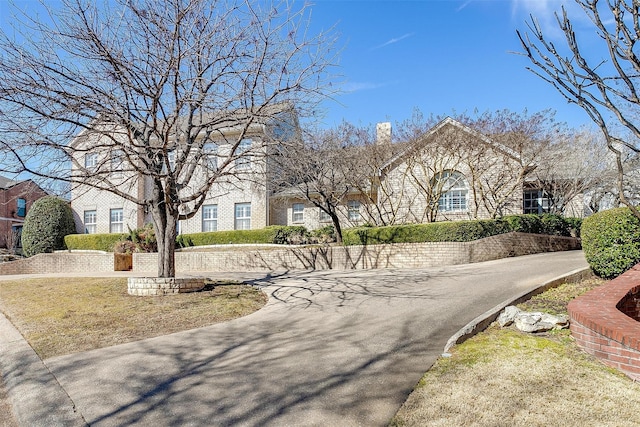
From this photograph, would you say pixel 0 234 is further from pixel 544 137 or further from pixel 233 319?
pixel 544 137

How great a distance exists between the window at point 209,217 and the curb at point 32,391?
63.6ft

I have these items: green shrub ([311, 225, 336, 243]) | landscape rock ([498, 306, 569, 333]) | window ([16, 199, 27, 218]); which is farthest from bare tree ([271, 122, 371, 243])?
window ([16, 199, 27, 218])

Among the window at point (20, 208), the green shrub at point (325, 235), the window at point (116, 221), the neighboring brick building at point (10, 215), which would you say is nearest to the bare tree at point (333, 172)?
the green shrub at point (325, 235)

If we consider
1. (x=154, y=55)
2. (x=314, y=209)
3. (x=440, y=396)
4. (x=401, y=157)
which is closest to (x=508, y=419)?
(x=440, y=396)

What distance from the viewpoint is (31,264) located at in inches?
866

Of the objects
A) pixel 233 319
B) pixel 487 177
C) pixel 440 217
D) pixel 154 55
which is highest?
pixel 154 55

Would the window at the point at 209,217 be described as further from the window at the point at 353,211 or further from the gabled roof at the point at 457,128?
the gabled roof at the point at 457,128

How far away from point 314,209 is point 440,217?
6834 millimetres

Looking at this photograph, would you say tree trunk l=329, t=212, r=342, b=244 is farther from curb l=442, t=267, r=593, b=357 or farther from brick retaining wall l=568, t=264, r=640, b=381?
brick retaining wall l=568, t=264, r=640, b=381

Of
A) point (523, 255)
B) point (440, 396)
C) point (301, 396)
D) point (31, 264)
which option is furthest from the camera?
point (31, 264)

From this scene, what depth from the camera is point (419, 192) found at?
71.4ft

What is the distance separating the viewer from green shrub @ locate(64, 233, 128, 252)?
24288 millimetres

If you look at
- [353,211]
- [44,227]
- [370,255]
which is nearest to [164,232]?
[370,255]

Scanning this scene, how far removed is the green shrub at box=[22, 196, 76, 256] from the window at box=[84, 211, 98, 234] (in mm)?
1594
